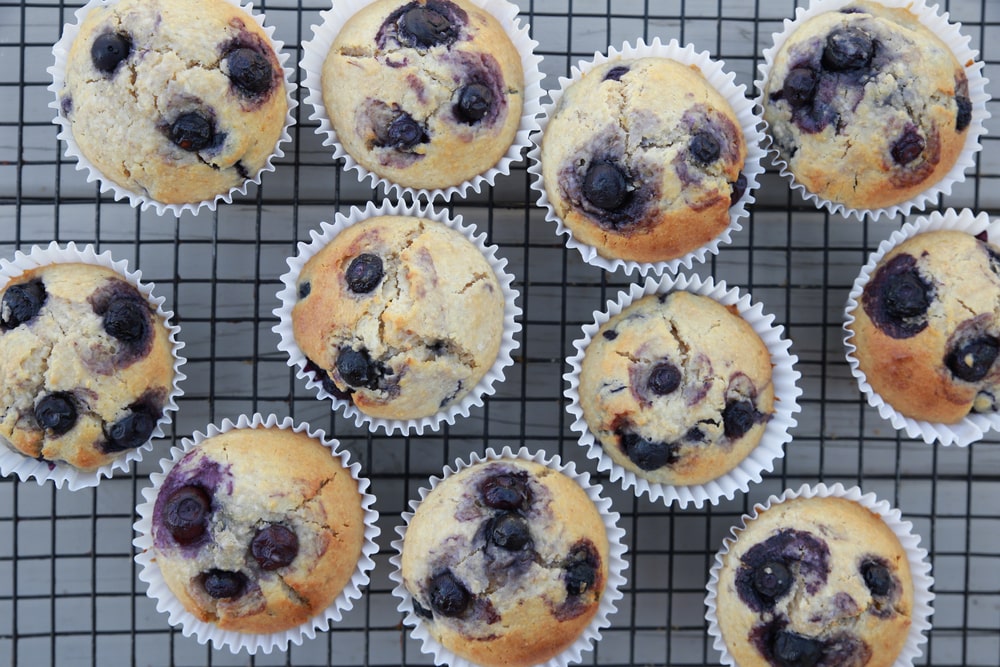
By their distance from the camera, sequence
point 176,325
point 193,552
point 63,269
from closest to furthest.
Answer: point 193,552 < point 63,269 < point 176,325

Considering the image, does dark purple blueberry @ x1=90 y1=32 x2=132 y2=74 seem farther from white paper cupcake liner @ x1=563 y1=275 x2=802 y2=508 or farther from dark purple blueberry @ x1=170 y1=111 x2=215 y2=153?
white paper cupcake liner @ x1=563 y1=275 x2=802 y2=508

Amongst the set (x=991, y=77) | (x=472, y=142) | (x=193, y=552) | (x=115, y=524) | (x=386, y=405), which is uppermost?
(x=991, y=77)

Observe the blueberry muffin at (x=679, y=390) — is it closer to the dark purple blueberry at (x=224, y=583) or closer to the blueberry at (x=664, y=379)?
the blueberry at (x=664, y=379)

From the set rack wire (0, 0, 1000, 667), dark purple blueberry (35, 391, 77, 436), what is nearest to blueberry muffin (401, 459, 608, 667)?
rack wire (0, 0, 1000, 667)

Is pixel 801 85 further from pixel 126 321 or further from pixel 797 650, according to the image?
pixel 126 321

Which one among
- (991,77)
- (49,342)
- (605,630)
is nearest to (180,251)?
(49,342)

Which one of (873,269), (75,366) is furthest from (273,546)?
(873,269)

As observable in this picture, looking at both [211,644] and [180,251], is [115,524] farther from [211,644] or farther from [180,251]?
→ [180,251]
